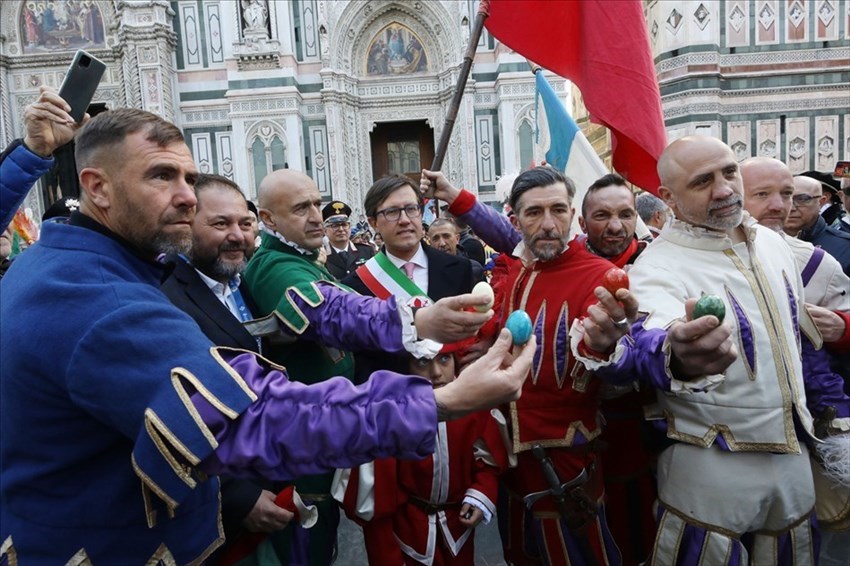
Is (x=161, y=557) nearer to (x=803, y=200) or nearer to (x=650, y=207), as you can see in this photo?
(x=803, y=200)

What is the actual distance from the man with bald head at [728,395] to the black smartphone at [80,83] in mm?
2179

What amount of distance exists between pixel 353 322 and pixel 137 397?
971 millimetres

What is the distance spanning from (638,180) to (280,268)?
2.41 m

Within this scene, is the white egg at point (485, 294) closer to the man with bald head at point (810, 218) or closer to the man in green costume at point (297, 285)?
the man in green costume at point (297, 285)

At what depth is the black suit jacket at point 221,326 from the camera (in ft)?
6.07

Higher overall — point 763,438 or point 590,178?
point 590,178

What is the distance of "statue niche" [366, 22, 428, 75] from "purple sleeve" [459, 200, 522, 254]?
1610 centimetres

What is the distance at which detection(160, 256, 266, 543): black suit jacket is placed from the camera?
1.85 m

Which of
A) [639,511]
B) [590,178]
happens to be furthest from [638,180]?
[639,511]

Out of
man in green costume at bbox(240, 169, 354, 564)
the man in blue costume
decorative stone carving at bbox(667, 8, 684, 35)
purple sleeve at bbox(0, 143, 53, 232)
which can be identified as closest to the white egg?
the man in blue costume

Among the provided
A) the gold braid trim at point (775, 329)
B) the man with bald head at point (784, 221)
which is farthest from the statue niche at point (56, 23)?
the gold braid trim at point (775, 329)

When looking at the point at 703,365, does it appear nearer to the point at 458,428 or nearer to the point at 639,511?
the point at 458,428

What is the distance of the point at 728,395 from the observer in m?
1.90

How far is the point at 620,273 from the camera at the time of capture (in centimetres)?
173
